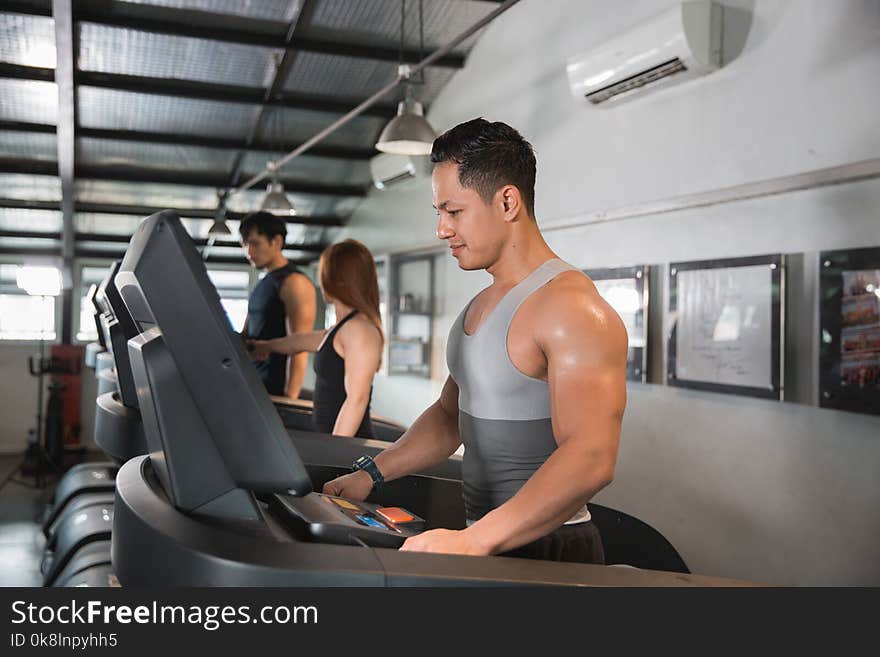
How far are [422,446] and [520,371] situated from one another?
0.45 meters

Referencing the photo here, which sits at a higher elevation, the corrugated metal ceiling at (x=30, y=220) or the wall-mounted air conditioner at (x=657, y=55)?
the wall-mounted air conditioner at (x=657, y=55)

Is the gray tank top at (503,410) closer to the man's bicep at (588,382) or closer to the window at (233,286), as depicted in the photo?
the man's bicep at (588,382)

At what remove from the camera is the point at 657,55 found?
154 inches

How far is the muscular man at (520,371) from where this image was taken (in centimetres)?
131

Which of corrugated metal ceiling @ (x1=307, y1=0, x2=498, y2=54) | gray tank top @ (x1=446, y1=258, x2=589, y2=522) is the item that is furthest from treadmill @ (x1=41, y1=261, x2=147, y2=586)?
corrugated metal ceiling @ (x1=307, y1=0, x2=498, y2=54)

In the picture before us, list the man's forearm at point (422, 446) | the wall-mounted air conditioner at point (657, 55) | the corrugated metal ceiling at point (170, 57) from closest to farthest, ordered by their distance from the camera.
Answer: the man's forearm at point (422, 446) → the wall-mounted air conditioner at point (657, 55) → the corrugated metal ceiling at point (170, 57)

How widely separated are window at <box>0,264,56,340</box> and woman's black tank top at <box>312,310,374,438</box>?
754 centimetres

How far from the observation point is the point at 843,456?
10.6 ft

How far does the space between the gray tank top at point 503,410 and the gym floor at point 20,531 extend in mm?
3690

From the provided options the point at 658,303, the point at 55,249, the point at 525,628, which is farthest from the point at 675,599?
the point at 55,249

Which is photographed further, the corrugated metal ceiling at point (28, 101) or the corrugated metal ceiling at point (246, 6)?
the corrugated metal ceiling at point (28, 101)

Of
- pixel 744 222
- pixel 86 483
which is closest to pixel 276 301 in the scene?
pixel 86 483

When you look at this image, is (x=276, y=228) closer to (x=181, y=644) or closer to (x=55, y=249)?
(x=181, y=644)

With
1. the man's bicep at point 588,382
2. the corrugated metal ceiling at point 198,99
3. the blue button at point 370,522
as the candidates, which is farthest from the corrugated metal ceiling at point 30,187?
the man's bicep at point 588,382
